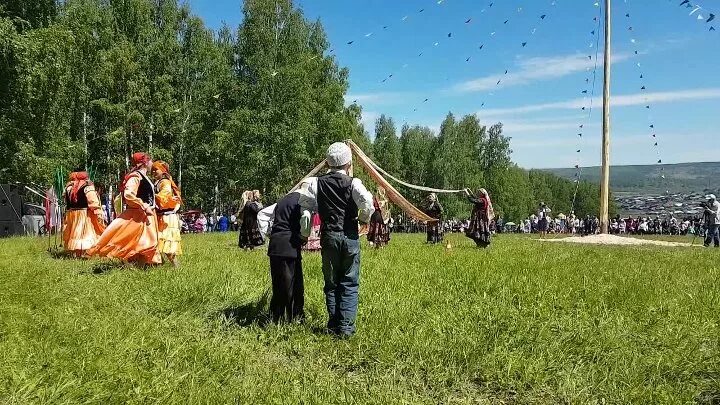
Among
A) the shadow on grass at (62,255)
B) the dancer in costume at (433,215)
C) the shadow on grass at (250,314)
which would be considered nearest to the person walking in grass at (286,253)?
the shadow on grass at (250,314)

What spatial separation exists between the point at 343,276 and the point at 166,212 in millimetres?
6069

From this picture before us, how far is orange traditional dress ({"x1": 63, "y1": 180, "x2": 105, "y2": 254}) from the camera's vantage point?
12.8 m

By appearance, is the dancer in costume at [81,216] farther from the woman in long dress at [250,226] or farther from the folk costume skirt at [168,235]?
the woman in long dress at [250,226]

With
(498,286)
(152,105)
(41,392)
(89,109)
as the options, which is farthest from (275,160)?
(41,392)

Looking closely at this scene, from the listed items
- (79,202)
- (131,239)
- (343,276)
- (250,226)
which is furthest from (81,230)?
(343,276)

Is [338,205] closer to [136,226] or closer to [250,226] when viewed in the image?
[136,226]

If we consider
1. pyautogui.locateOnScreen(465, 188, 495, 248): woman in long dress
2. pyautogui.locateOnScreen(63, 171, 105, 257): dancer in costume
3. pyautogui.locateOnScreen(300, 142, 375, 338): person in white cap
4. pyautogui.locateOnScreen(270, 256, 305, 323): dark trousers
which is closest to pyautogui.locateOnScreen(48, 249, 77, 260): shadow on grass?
pyautogui.locateOnScreen(63, 171, 105, 257): dancer in costume

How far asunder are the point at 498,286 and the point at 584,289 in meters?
1.07

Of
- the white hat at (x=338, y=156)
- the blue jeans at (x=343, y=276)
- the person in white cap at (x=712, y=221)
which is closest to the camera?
the blue jeans at (x=343, y=276)

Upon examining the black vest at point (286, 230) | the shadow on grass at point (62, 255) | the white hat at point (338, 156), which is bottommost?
the shadow on grass at point (62, 255)

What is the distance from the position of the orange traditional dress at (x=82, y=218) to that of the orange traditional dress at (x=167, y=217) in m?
2.69

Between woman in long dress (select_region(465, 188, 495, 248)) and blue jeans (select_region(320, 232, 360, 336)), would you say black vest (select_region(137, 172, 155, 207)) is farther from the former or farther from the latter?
woman in long dress (select_region(465, 188, 495, 248))

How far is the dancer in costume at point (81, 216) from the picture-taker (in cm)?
1282

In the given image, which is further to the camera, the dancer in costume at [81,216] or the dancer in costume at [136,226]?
the dancer in costume at [81,216]
